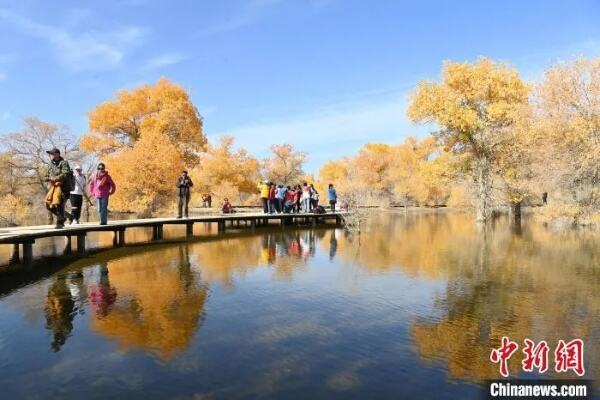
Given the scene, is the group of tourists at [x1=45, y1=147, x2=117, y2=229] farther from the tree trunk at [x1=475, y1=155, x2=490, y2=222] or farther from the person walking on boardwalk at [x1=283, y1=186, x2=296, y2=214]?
the tree trunk at [x1=475, y1=155, x2=490, y2=222]

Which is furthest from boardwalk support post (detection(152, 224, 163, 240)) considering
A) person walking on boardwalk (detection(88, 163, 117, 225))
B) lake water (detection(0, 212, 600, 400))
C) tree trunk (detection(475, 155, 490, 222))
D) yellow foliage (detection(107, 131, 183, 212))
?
tree trunk (detection(475, 155, 490, 222))

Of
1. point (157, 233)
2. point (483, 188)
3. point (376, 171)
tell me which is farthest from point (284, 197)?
point (376, 171)

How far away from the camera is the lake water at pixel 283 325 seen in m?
4.96

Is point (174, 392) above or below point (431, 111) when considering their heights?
below

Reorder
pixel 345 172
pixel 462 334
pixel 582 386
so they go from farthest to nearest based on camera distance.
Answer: pixel 345 172
pixel 462 334
pixel 582 386

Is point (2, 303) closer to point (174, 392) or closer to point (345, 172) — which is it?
point (174, 392)

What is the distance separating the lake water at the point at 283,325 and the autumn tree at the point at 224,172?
39928 millimetres

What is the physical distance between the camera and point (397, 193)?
7338 centimetres

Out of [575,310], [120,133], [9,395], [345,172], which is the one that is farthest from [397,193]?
[9,395]

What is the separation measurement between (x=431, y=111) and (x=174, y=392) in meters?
28.7

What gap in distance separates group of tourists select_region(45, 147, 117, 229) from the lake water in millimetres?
2121

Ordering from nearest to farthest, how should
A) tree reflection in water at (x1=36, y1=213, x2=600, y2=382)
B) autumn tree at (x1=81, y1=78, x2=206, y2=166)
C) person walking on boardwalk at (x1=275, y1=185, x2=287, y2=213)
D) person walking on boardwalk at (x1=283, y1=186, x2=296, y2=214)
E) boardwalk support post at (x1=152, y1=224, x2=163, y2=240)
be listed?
1. tree reflection in water at (x1=36, y1=213, x2=600, y2=382)
2. boardwalk support post at (x1=152, y1=224, x2=163, y2=240)
3. person walking on boardwalk at (x1=275, y1=185, x2=287, y2=213)
4. person walking on boardwalk at (x1=283, y1=186, x2=296, y2=214)
5. autumn tree at (x1=81, y1=78, x2=206, y2=166)

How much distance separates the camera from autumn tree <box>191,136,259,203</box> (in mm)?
53000

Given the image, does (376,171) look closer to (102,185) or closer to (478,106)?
(478,106)
